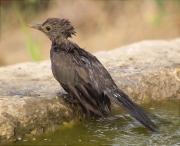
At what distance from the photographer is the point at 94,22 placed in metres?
13.4

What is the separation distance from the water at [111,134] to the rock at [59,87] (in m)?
0.13

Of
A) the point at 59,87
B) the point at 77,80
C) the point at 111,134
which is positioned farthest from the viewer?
the point at 59,87

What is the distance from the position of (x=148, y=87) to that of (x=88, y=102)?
1323 millimetres

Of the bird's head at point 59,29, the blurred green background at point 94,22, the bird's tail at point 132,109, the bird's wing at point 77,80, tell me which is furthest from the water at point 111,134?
the blurred green background at point 94,22

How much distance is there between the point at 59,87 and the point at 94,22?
782cm

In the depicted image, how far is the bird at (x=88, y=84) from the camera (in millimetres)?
5117

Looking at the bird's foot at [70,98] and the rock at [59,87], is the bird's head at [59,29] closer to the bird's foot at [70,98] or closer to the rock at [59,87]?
Answer: the rock at [59,87]

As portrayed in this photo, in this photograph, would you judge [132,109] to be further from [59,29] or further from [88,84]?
[59,29]

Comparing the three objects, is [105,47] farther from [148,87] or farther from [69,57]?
[69,57]

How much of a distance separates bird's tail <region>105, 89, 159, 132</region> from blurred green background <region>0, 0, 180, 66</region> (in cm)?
739

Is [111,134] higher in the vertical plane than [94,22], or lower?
lower

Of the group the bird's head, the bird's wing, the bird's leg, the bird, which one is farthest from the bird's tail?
the bird's head

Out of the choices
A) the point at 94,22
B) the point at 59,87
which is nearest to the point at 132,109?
the point at 59,87

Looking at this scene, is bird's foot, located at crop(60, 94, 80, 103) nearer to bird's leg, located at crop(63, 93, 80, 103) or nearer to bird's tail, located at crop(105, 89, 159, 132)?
bird's leg, located at crop(63, 93, 80, 103)
